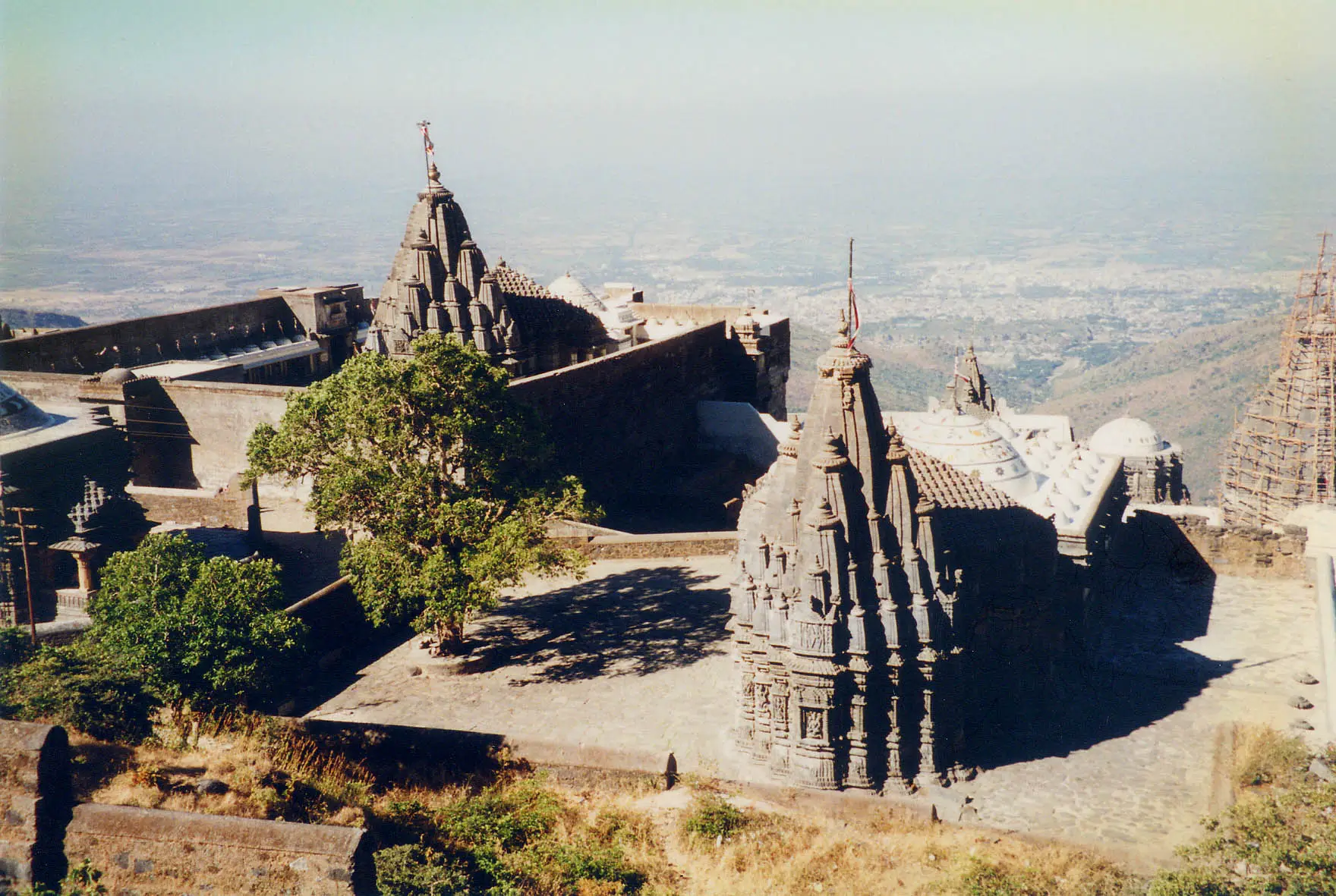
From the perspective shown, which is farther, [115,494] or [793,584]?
[115,494]

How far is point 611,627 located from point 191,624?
7.98m

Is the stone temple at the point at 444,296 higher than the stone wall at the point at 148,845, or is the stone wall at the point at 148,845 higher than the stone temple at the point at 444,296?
the stone temple at the point at 444,296

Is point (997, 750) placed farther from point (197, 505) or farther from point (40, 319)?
point (40, 319)

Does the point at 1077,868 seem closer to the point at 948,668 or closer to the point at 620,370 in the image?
the point at 948,668

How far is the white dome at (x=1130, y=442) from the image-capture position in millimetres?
40375

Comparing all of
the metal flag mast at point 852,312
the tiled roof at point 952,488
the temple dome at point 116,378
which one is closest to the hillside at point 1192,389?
the tiled roof at point 952,488

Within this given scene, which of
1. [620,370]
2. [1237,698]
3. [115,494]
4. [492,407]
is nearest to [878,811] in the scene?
[1237,698]

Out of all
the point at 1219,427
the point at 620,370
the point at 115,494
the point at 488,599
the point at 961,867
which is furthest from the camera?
the point at 1219,427

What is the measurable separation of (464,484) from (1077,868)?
37.8 ft

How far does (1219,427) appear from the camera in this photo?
9150cm

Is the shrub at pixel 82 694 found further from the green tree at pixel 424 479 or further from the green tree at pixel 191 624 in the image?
the green tree at pixel 424 479

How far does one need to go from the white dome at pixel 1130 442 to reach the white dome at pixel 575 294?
17829 millimetres

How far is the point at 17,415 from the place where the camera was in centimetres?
2375

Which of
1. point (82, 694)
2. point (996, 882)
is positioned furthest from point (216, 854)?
point (996, 882)
